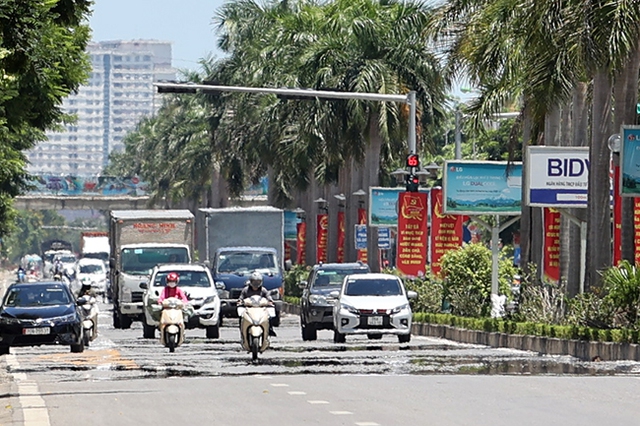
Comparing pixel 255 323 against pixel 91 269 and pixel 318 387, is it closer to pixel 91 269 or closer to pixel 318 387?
pixel 318 387

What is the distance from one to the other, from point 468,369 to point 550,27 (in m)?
9.23

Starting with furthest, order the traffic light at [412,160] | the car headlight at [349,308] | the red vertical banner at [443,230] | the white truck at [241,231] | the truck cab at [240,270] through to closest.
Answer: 1. the white truck at [241,231]
2. the truck cab at [240,270]
3. the red vertical banner at [443,230]
4. the traffic light at [412,160]
5. the car headlight at [349,308]

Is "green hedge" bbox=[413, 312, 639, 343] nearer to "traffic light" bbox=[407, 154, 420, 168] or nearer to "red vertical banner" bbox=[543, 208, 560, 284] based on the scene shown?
"red vertical banner" bbox=[543, 208, 560, 284]

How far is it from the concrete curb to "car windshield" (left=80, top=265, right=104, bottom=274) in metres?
49.8

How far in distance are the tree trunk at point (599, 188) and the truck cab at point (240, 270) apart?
50.4 feet

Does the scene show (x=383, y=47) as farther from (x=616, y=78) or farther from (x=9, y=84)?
(x=9, y=84)

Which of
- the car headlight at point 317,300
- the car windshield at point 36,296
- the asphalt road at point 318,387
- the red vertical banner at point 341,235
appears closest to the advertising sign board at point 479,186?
the car headlight at point 317,300

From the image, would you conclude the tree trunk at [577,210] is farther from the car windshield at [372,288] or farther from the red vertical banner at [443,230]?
the red vertical banner at [443,230]

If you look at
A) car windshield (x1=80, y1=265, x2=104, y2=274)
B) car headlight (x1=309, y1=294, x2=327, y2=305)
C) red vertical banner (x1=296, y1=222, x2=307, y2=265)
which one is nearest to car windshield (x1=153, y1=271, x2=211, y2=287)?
car headlight (x1=309, y1=294, x2=327, y2=305)

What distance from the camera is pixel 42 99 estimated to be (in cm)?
2444

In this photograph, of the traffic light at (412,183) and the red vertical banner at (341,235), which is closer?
the traffic light at (412,183)

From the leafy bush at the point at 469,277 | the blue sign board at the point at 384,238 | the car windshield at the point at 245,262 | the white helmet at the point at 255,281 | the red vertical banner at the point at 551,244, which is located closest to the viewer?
the white helmet at the point at 255,281

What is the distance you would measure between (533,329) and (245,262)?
1695 centimetres

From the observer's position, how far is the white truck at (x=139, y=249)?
44281 millimetres
